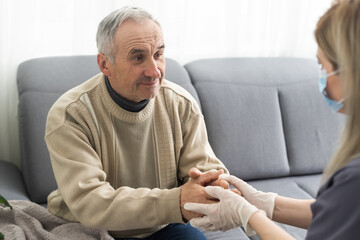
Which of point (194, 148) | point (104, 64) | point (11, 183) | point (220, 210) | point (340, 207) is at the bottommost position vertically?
point (11, 183)

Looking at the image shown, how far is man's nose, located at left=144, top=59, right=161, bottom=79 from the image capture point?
1.73 metres

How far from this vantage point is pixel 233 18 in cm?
271

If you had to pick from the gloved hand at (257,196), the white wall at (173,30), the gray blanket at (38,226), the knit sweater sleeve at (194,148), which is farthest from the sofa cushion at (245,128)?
the gray blanket at (38,226)

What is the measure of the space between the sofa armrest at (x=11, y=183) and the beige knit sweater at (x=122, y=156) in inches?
9.2

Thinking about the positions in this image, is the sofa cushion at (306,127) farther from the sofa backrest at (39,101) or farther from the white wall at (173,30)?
the sofa backrest at (39,101)

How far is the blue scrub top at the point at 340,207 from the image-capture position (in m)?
1.11

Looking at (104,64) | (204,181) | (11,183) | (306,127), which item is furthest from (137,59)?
(306,127)

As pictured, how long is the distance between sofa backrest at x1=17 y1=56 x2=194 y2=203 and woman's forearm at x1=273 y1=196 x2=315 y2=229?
980 mm

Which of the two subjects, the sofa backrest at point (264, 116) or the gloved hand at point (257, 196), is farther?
the sofa backrest at point (264, 116)

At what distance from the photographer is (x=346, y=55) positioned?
44.4 inches

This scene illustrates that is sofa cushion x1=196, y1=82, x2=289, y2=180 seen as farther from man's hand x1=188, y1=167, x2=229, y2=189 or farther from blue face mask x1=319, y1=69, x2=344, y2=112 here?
blue face mask x1=319, y1=69, x2=344, y2=112

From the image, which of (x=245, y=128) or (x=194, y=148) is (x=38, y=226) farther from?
(x=245, y=128)

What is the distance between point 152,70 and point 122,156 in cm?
34

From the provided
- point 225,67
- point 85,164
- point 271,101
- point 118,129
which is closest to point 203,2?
point 225,67
